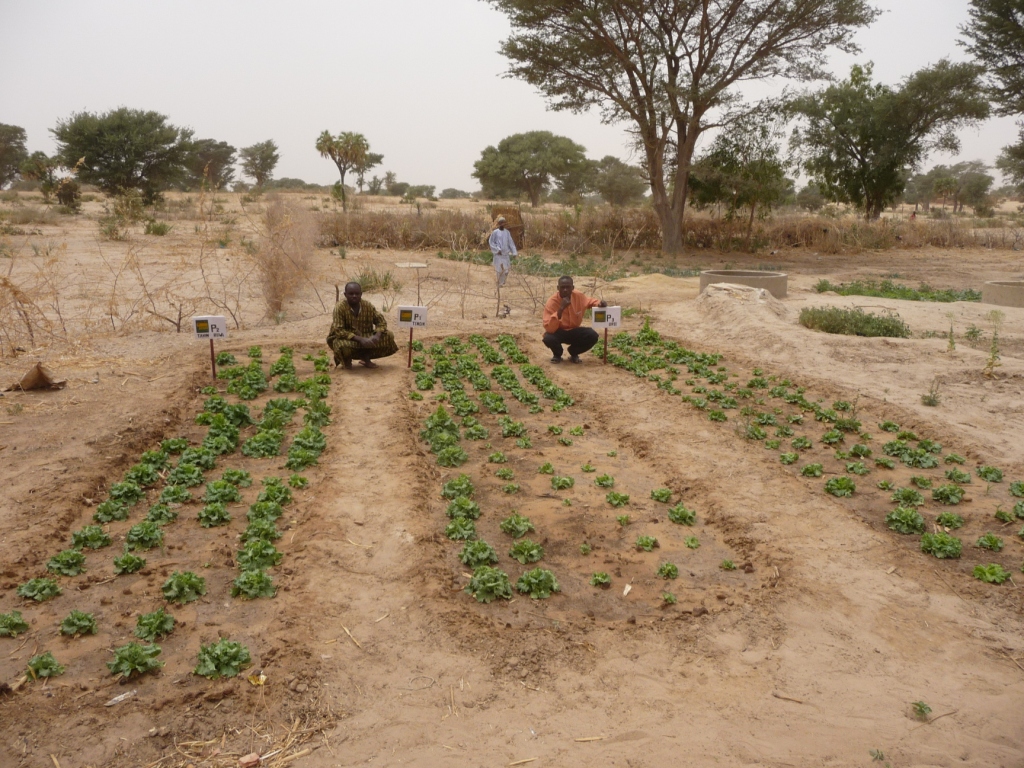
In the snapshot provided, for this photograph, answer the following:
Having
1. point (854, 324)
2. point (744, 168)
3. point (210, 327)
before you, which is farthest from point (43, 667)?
point (744, 168)

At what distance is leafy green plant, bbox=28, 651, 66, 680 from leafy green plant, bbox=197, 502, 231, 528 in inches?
61.6

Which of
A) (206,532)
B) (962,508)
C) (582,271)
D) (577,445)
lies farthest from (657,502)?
(582,271)

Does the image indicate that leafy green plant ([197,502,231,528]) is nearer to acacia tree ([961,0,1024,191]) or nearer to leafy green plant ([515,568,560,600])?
leafy green plant ([515,568,560,600])

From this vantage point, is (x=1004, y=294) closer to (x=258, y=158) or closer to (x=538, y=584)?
(x=538, y=584)

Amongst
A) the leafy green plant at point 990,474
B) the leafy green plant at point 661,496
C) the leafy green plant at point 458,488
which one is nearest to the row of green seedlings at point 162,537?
the leafy green plant at point 458,488

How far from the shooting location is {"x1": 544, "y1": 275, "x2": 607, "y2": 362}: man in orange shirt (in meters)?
9.63

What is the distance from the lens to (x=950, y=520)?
5266 mm

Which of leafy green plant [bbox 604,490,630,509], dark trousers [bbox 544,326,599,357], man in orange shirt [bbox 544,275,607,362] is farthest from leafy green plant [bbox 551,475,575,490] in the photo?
dark trousers [bbox 544,326,599,357]

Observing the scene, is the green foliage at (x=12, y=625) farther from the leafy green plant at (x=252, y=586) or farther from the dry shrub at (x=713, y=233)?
the dry shrub at (x=713, y=233)

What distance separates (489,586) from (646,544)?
1180mm

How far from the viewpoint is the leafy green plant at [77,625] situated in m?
3.80

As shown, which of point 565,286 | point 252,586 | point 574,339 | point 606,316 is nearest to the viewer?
point 252,586

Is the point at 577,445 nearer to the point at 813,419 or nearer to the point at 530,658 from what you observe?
the point at 813,419

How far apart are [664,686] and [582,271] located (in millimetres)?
15950
